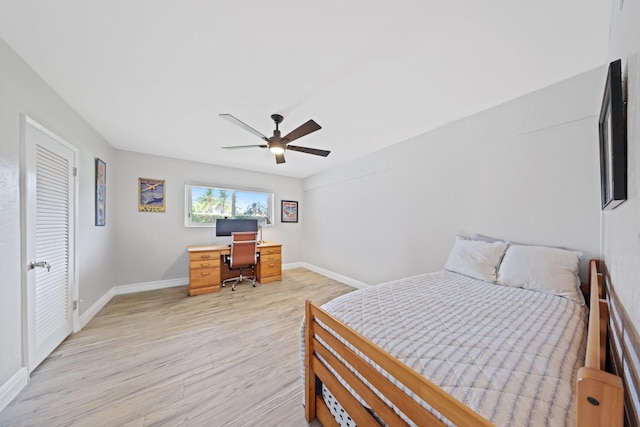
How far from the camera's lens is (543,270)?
1666 millimetres

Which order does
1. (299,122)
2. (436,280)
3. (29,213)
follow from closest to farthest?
(29,213), (436,280), (299,122)

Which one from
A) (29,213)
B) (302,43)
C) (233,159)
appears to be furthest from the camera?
(233,159)

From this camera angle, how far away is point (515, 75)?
5.60 ft

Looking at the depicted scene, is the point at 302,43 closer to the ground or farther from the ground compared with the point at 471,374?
farther from the ground

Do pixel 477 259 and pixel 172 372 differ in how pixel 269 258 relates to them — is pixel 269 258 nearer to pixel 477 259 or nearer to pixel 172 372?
pixel 172 372

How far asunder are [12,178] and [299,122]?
7.43 feet

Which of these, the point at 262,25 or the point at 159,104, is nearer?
the point at 262,25

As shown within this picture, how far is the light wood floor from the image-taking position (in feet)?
4.49

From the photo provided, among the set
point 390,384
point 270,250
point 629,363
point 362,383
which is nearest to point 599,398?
point 629,363

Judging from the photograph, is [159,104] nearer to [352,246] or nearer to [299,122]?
[299,122]

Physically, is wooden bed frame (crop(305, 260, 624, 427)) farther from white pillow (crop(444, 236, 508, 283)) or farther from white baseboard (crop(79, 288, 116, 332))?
white baseboard (crop(79, 288, 116, 332))

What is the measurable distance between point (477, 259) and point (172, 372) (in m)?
2.84

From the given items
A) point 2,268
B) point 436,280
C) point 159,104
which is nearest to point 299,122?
point 159,104

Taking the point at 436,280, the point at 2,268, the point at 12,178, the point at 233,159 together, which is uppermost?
the point at 233,159
